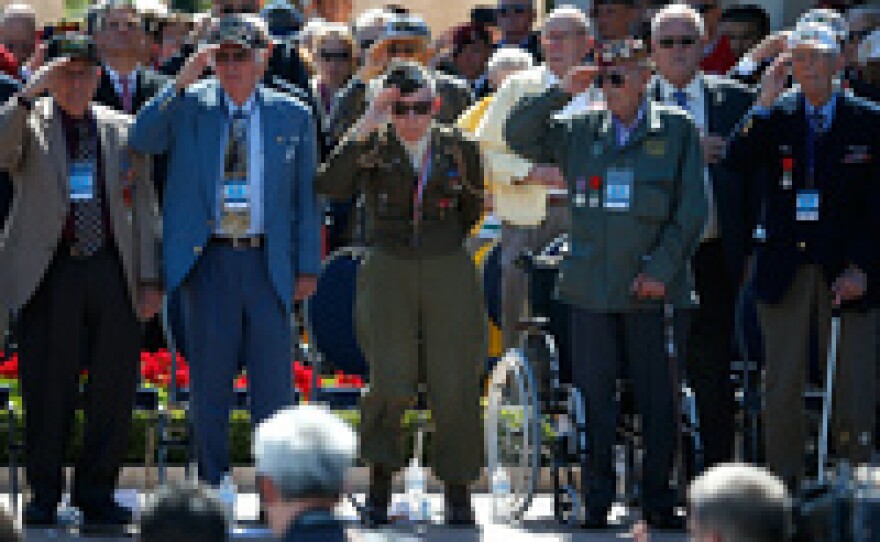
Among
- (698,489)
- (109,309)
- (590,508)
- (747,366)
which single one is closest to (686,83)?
(747,366)

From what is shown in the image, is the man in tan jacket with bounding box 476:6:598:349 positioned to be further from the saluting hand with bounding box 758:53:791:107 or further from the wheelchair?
the saluting hand with bounding box 758:53:791:107

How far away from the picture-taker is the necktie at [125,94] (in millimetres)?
12394

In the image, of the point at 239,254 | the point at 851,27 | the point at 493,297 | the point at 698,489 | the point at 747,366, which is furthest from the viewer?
the point at 851,27

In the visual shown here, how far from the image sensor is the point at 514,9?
16.4 m

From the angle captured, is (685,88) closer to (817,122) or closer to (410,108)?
(817,122)

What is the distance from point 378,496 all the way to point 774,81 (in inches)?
112

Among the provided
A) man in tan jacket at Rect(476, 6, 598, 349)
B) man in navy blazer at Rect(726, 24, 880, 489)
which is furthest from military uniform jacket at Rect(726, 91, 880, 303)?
man in tan jacket at Rect(476, 6, 598, 349)

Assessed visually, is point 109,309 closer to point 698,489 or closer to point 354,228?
point 354,228

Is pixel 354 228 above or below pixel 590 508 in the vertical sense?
above

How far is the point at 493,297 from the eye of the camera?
44.1 feet

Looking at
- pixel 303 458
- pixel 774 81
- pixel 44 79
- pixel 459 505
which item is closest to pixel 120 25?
pixel 44 79

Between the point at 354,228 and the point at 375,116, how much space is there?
2.43 m

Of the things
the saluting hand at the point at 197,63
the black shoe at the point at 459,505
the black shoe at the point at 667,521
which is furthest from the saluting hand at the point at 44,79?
the black shoe at the point at 667,521

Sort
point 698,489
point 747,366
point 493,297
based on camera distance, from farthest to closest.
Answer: point 493,297
point 747,366
point 698,489
